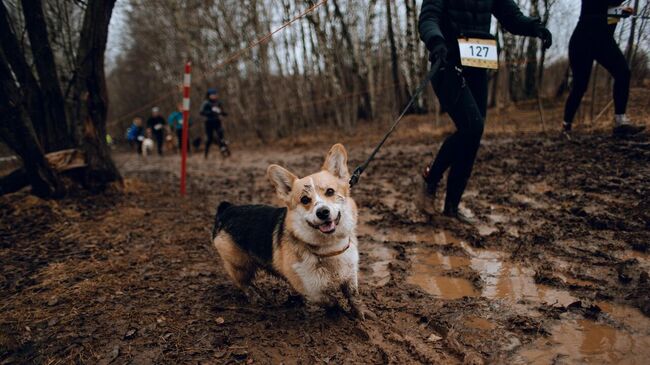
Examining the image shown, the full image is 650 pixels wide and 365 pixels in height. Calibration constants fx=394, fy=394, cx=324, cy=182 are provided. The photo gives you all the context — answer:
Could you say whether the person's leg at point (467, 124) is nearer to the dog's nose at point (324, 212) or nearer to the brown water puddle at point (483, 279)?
the brown water puddle at point (483, 279)

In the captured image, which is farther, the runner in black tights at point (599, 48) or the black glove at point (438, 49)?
the runner in black tights at point (599, 48)

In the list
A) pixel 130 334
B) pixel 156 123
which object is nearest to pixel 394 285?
pixel 130 334

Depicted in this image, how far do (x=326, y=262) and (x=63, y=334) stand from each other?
165cm

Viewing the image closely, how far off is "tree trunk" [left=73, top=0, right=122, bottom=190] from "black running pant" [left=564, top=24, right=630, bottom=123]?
6.37 meters

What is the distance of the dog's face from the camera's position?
2387 millimetres

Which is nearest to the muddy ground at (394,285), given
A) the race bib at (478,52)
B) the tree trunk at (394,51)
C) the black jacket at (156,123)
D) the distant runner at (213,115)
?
the race bib at (478,52)

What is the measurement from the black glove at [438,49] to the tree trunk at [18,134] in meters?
4.73

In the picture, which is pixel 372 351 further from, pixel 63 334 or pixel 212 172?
pixel 212 172

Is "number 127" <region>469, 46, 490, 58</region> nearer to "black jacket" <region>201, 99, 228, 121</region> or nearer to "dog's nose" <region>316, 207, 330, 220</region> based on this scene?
"dog's nose" <region>316, 207, 330, 220</region>

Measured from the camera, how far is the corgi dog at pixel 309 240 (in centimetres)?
244

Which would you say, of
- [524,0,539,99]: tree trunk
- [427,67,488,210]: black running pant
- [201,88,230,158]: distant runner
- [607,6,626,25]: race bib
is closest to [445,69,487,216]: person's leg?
[427,67,488,210]: black running pant

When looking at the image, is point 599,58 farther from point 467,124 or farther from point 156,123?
point 156,123

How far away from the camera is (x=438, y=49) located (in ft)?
10.0

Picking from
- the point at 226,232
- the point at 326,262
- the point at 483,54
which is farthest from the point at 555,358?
the point at 483,54
